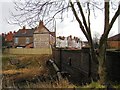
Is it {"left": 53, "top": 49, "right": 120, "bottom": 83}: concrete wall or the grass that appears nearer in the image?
the grass

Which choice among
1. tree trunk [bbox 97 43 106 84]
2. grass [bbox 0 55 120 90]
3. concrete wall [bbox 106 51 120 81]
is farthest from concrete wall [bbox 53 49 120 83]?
grass [bbox 0 55 120 90]

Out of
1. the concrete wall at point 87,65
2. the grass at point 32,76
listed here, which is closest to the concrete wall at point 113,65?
the concrete wall at point 87,65

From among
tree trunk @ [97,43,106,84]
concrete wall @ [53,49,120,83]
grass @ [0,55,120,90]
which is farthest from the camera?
concrete wall @ [53,49,120,83]

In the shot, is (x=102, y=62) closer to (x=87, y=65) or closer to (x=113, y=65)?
(x=113, y=65)

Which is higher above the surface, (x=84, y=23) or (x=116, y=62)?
(x=84, y=23)

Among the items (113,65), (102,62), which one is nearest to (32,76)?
(113,65)

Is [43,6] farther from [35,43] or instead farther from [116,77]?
[35,43]

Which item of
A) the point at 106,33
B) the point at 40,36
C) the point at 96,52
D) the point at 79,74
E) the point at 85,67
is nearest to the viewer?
the point at 106,33

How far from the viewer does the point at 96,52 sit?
28.8 ft

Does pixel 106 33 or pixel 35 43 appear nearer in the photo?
pixel 106 33

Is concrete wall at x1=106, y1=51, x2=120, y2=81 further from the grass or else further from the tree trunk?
the grass

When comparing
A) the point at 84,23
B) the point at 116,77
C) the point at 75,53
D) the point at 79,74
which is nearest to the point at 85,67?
the point at 79,74

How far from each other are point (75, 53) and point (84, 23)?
7.89m

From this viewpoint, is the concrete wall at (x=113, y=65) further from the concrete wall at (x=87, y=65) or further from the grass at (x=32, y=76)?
the grass at (x=32, y=76)
